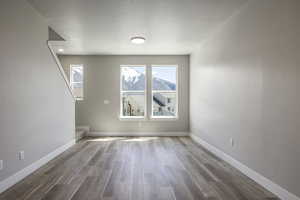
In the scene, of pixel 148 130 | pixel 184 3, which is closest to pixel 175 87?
pixel 148 130

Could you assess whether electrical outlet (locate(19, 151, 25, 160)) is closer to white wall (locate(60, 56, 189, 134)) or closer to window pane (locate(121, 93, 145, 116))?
white wall (locate(60, 56, 189, 134))

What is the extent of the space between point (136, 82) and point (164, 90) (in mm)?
978

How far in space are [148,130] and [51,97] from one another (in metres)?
3.28

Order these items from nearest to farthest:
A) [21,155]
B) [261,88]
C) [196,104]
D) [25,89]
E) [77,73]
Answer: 1. [261,88]
2. [21,155]
3. [25,89]
4. [196,104]
5. [77,73]

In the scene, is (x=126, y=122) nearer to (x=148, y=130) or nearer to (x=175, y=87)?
(x=148, y=130)

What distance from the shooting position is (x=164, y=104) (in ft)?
20.2

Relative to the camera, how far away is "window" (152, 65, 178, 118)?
6.11m

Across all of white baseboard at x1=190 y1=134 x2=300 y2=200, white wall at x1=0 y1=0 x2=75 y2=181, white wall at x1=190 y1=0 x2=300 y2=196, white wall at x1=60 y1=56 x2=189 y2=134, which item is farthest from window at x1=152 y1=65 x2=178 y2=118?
white wall at x1=0 y1=0 x2=75 y2=181

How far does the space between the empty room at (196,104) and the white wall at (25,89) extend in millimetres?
17

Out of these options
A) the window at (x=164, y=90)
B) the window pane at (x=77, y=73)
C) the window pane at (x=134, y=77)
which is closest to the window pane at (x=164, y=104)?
the window at (x=164, y=90)

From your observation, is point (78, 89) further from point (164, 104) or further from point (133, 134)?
point (164, 104)

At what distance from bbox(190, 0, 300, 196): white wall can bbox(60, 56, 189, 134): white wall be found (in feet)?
6.92

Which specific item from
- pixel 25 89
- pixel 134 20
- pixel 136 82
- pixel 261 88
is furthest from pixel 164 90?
pixel 25 89

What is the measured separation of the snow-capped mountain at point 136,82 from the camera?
611cm
